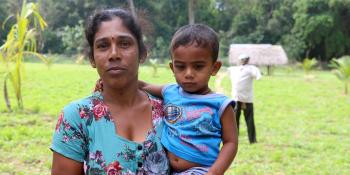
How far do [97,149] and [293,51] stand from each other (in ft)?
120

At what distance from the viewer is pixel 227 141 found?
1.85 metres

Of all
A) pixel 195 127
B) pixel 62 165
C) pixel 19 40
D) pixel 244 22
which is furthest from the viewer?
pixel 244 22

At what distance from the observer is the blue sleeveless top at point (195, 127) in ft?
5.82

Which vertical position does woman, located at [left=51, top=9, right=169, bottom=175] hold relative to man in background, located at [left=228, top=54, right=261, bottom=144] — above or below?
above

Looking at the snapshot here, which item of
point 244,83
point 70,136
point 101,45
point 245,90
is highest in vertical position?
point 101,45

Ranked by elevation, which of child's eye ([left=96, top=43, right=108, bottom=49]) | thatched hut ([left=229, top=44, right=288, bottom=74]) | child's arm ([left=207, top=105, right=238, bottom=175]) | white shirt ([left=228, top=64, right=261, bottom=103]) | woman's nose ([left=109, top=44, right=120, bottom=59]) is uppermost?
child's eye ([left=96, top=43, right=108, bottom=49])

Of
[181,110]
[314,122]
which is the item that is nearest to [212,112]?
[181,110]

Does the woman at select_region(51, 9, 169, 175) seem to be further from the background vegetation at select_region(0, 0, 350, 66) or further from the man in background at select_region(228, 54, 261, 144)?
the background vegetation at select_region(0, 0, 350, 66)

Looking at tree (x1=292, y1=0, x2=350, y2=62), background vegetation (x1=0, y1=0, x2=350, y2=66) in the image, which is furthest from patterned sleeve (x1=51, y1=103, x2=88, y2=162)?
tree (x1=292, y1=0, x2=350, y2=62)

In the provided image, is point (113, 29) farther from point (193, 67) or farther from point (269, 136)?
point (269, 136)

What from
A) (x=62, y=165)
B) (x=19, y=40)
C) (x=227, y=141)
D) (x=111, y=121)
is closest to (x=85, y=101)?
(x=111, y=121)

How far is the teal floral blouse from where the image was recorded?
1.59 metres

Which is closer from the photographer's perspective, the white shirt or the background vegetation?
the white shirt

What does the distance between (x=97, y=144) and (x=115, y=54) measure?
304mm
